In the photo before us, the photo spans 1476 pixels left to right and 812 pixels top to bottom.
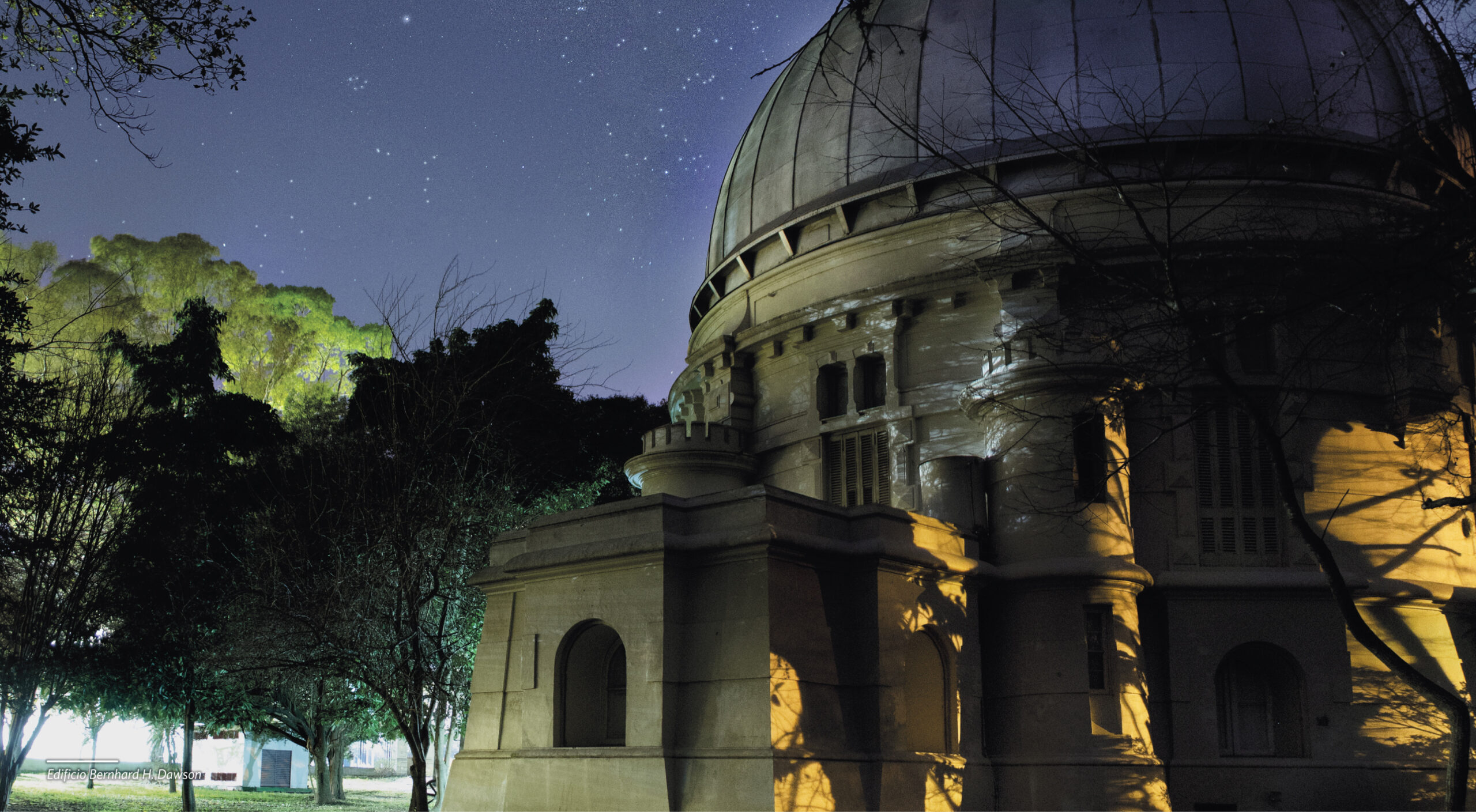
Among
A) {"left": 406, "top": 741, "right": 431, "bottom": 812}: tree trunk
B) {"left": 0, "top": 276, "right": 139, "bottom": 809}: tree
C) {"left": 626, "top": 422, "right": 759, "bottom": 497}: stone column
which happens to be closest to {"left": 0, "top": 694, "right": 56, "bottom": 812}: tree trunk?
{"left": 0, "top": 276, "right": 139, "bottom": 809}: tree

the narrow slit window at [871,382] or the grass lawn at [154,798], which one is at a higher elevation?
the narrow slit window at [871,382]

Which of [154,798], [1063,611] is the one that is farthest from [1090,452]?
[154,798]

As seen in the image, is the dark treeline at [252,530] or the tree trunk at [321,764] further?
the tree trunk at [321,764]

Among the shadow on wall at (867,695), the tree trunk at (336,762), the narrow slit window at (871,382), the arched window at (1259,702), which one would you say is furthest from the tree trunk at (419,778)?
the tree trunk at (336,762)

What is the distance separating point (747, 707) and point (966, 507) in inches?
280

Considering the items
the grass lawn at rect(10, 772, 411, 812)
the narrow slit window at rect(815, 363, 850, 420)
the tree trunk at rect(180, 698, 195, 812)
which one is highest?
the narrow slit window at rect(815, 363, 850, 420)

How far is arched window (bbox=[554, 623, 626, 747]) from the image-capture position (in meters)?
18.0

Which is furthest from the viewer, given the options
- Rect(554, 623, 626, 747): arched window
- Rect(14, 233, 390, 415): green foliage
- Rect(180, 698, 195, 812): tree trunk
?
Rect(14, 233, 390, 415): green foliage

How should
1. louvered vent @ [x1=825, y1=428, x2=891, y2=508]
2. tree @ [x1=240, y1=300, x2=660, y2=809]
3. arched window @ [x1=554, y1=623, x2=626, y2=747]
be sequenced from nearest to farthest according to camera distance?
arched window @ [x1=554, y1=623, x2=626, y2=747] < tree @ [x1=240, y1=300, x2=660, y2=809] < louvered vent @ [x1=825, y1=428, x2=891, y2=508]

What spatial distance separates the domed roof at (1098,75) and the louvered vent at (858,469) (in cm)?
558

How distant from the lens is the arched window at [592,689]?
18.0m

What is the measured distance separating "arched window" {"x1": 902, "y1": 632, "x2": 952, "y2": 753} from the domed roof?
31.2ft

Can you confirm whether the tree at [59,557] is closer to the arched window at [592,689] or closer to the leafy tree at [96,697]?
the leafy tree at [96,697]

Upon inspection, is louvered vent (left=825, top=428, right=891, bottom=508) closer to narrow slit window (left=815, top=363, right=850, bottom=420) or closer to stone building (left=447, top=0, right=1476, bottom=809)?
stone building (left=447, top=0, right=1476, bottom=809)
